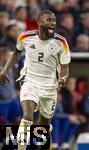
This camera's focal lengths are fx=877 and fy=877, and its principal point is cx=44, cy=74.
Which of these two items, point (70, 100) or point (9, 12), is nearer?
point (70, 100)

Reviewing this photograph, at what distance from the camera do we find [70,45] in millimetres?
19156

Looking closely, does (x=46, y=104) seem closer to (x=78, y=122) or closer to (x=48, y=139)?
(x=48, y=139)

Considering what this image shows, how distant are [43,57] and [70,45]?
6359 millimetres

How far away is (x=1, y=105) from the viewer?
55.7 ft

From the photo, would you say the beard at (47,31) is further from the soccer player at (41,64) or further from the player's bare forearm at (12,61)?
the player's bare forearm at (12,61)

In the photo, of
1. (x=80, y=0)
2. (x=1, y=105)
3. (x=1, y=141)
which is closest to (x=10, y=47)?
(x=1, y=105)

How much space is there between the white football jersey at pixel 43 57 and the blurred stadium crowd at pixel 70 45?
3286 mm

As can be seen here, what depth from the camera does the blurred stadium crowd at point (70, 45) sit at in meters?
17.0

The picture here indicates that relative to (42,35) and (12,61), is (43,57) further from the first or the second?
(12,61)

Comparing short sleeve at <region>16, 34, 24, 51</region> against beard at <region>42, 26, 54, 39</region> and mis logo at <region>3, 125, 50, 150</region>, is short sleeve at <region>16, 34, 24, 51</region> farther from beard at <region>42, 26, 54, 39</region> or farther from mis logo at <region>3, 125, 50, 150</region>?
mis logo at <region>3, 125, 50, 150</region>

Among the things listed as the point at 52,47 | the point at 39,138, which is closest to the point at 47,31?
the point at 52,47

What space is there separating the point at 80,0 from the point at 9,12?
2028 millimetres

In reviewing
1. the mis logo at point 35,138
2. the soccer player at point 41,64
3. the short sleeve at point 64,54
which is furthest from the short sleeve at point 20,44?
the mis logo at point 35,138

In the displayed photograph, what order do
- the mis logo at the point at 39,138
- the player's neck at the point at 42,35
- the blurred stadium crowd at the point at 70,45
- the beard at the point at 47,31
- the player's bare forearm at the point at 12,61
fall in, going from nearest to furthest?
the mis logo at the point at 39,138, the beard at the point at 47,31, the player's neck at the point at 42,35, the player's bare forearm at the point at 12,61, the blurred stadium crowd at the point at 70,45
